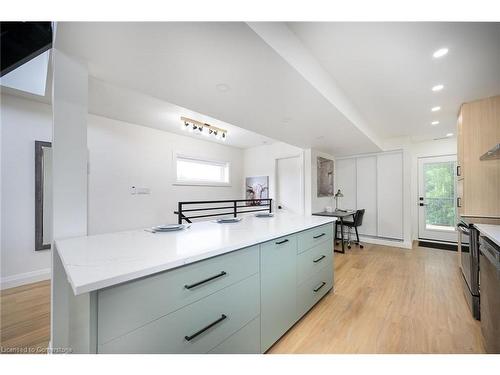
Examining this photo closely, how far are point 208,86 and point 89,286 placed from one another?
58.4 inches

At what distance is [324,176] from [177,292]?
407 cm

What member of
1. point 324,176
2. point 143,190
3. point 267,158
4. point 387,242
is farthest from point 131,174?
point 387,242

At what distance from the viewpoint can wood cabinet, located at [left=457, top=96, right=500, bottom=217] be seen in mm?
2141

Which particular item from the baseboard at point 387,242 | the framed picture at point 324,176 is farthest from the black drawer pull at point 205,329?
the baseboard at point 387,242

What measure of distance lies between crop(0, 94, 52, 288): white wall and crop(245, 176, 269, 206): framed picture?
12.4 feet

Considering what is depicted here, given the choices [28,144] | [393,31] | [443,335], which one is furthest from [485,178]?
[28,144]

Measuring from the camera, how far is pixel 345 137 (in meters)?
3.10

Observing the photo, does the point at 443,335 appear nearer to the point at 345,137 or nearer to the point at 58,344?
the point at 345,137

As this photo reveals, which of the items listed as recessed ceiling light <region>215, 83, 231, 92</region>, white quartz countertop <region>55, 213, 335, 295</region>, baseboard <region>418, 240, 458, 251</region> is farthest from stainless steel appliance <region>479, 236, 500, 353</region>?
baseboard <region>418, 240, 458, 251</region>

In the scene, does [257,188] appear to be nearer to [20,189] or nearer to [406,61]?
[406,61]

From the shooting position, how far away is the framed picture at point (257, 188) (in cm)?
503

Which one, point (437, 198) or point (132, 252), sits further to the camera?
point (437, 198)

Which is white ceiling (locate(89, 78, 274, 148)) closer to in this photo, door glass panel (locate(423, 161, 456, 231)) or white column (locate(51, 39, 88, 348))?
white column (locate(51, 39, 88, 348))

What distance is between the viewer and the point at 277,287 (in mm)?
1405
